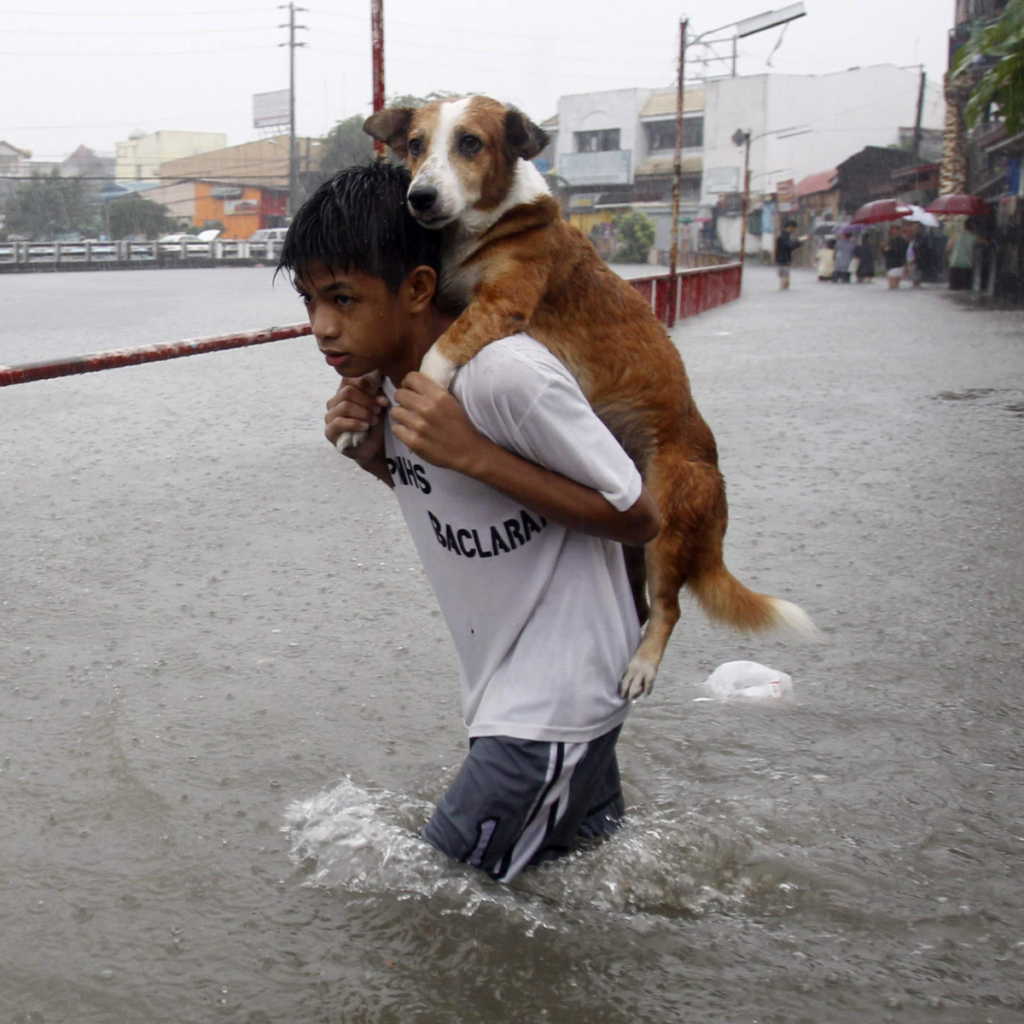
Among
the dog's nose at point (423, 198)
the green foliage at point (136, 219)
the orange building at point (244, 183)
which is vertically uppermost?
the orange building at point (244, 183)

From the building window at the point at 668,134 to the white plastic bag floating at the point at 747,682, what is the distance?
69301 millimetres

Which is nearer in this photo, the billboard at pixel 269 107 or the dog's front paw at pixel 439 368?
the dog's front paw at pixel 439 368

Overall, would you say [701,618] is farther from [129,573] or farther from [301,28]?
[301,28]

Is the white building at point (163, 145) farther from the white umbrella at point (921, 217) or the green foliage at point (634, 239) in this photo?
the white umbrella at point (921, 217)

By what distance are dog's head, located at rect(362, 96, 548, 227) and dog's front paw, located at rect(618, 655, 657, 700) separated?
3.33 ft

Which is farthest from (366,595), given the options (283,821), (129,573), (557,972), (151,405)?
(151,405)

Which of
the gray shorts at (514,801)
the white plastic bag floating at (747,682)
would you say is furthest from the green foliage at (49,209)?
the gray shorts at (514,801)

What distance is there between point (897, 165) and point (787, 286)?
86.1 ft

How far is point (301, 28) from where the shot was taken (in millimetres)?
60875

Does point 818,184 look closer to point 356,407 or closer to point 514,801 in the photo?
point 356,407

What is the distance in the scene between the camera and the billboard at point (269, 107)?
8744 centimetres

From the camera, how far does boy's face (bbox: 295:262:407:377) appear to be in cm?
232

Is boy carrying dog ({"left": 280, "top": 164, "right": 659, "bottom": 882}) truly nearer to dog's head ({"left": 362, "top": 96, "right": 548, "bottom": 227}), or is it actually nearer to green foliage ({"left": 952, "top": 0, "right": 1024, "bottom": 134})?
dog's head ({"left": 362, "top": 96, "right": 548, "bottom": 227})

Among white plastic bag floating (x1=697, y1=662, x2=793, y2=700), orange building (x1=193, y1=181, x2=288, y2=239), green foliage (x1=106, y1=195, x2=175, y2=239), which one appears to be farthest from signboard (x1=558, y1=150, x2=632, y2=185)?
white plastic bag floating (x1=697, y1=662, x2=793, y2=700)
